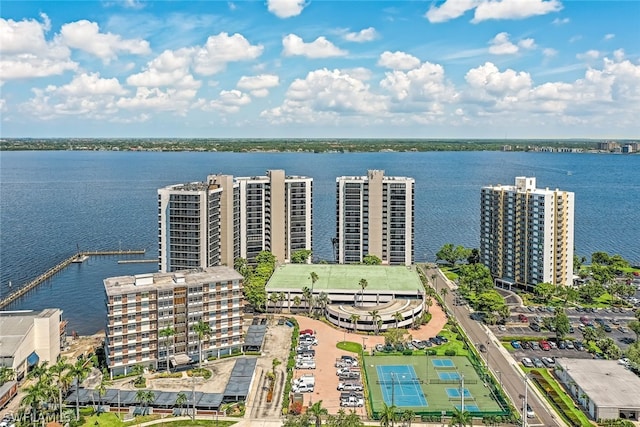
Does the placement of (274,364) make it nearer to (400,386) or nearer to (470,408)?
(400,386)

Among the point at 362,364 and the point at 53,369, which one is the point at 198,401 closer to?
the point at 53,369

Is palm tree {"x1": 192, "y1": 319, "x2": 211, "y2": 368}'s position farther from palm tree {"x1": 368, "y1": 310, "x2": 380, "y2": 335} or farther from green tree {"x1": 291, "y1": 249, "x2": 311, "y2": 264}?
green tree {"x1": 291, "y1": 249, "x2": 311, "y2": 264}

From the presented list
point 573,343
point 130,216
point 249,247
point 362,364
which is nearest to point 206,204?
point 249,247

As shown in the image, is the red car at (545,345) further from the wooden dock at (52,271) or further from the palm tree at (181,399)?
the wooden dock at (52,271)

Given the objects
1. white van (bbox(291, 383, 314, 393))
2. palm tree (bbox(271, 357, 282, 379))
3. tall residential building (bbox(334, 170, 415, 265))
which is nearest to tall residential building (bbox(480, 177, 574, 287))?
tall residential building (bbox(334, 170, 415, 265))

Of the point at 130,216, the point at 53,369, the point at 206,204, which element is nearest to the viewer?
the point at 53,369
